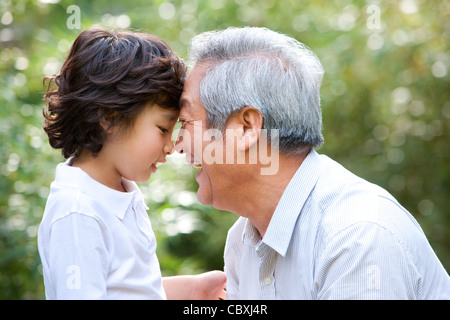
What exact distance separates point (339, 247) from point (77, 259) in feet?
2.52

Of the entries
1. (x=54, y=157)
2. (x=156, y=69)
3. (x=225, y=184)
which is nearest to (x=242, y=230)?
(x=225, y=184)

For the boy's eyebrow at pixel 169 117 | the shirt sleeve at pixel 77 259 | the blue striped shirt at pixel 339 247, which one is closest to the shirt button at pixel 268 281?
the blue striped shirt at pixel 339 247

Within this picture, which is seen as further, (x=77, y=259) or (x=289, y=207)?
(x=289, y=207)

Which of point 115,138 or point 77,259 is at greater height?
point 115,138

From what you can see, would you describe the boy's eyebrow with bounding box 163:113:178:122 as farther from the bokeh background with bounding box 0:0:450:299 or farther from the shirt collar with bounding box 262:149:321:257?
the bokeh background with bounding box 0:0:450:299

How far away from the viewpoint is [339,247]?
1619 mm

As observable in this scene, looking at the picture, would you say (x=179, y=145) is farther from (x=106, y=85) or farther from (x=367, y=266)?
(x=367, y=266)

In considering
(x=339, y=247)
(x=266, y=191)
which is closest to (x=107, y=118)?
(x=266, y=191)

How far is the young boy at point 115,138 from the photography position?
177 centimetres

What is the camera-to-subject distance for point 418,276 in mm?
1625

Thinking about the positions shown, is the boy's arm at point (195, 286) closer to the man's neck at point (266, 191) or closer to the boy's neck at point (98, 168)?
the man's neck at point (266, 191)

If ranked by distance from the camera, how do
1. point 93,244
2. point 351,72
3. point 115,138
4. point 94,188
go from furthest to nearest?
point 351,72 < point 115,138 < point 94,188 < point 93,244

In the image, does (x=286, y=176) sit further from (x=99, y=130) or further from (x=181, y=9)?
(x=181, y=9)
